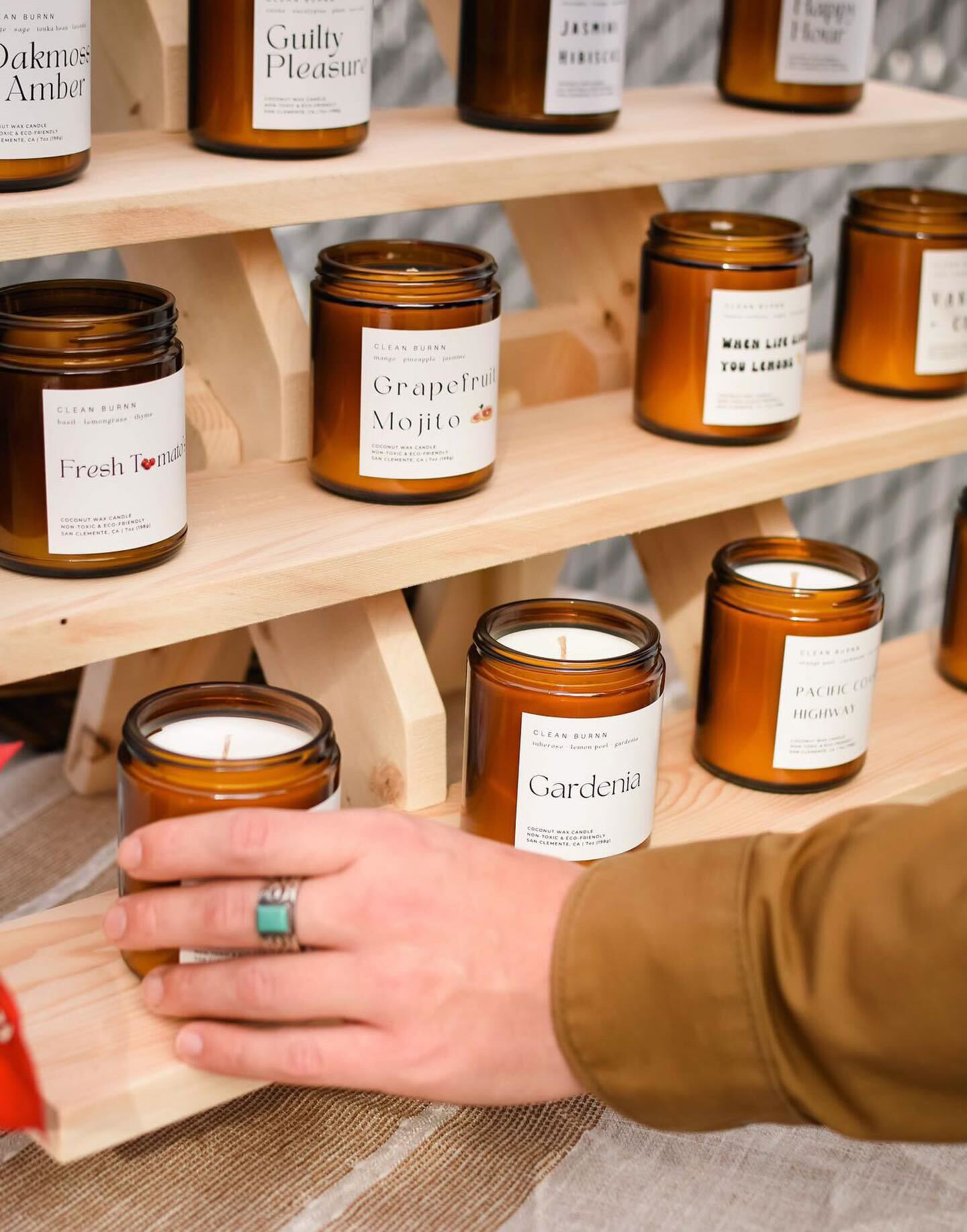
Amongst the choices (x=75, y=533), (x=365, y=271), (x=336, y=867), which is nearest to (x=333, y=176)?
(x=365, y=271)

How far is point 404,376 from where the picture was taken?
2.29ft

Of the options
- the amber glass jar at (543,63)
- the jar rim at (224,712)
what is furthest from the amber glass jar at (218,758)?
the amber glass jar at (543,63)

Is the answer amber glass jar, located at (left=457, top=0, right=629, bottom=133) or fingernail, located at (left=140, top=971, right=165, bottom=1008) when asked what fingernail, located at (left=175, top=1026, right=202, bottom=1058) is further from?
amber glass jar, located at (left=457, top=0, right=629, bottom=133)

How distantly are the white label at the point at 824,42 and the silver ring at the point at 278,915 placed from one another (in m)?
0.56

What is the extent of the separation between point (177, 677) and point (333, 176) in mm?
384

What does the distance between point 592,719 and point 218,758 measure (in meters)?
0.16

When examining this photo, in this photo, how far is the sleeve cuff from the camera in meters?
0.53

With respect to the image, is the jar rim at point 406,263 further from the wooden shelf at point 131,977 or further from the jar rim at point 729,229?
the wooden shelf at point 131,977

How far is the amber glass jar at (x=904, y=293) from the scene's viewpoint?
35.3 inches

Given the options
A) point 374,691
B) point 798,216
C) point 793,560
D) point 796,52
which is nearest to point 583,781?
point 374,691

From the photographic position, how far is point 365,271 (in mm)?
691

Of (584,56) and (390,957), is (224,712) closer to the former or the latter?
(390,957)

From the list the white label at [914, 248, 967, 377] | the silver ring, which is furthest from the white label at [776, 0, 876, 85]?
the silver ring

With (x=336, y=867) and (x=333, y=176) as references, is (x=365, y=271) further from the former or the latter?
(x=336, y=867)
